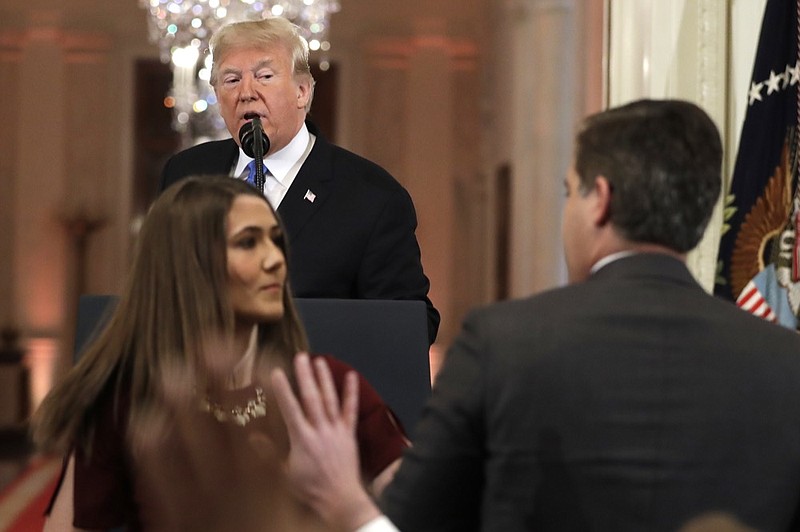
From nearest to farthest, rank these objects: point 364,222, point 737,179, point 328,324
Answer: point 328,324, point 364,222, point 737,179

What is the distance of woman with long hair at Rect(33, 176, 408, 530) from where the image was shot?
244cm

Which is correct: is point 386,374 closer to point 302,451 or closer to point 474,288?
point 302,451

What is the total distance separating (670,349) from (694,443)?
0.14 meters

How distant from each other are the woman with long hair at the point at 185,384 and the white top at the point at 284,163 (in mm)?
1113

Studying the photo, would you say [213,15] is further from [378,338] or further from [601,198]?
[601,198]

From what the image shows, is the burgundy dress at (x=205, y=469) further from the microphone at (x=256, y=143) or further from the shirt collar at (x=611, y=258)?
the microphone at (x=256, y=143)

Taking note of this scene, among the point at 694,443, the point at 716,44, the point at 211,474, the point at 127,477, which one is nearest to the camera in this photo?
the point at 694,443

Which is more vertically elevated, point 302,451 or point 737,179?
point 737,179

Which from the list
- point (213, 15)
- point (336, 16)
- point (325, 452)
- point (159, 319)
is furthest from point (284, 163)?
point (336, 16)

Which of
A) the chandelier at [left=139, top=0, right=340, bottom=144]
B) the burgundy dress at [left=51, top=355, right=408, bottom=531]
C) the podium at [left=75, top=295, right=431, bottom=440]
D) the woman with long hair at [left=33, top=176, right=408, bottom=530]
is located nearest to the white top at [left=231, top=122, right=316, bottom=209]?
the podium at [left=75, top=295, right=431, bottom=440]

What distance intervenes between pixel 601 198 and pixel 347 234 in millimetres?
1754

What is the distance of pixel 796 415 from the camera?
2041 mm

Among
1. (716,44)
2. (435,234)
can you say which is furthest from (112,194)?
(716,44)

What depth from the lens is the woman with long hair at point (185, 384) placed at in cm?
244
